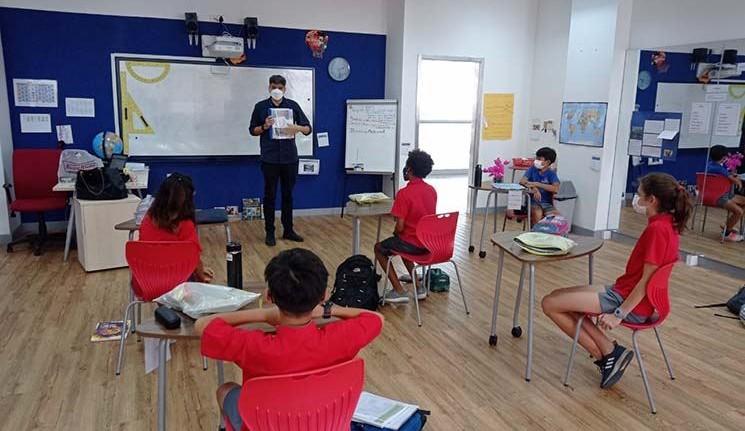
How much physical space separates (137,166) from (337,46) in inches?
113

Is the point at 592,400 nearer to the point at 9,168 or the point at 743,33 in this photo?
the point at 743,33

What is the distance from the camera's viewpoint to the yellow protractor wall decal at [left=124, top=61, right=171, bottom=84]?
19.7 feet

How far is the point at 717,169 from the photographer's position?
5.54 m

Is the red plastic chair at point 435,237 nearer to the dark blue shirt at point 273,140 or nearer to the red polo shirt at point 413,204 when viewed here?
the red polo shirt at point 413,204

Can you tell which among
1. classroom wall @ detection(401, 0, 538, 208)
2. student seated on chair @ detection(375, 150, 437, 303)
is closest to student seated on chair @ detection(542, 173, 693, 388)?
student seated on chair @ detection(375, 150, 437, 303)

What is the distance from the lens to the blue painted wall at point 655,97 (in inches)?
222

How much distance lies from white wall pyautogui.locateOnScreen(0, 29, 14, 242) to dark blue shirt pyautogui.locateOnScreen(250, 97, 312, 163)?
254 cm

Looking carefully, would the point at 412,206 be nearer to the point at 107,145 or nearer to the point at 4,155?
the point at 107,145

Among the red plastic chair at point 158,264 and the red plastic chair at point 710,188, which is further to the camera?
the red plastic chair at point 710,188

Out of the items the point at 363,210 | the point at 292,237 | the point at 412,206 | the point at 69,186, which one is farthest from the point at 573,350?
the point at 69,186

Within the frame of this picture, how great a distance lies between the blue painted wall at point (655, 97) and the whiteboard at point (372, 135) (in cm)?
289

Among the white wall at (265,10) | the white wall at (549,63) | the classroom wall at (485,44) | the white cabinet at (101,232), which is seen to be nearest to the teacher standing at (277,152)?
the white wall at (265,10)

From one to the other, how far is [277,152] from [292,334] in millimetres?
4383

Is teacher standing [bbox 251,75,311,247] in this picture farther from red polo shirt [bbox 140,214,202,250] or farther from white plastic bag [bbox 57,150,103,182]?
red polo shirt [bbox 140,214,202,250]
